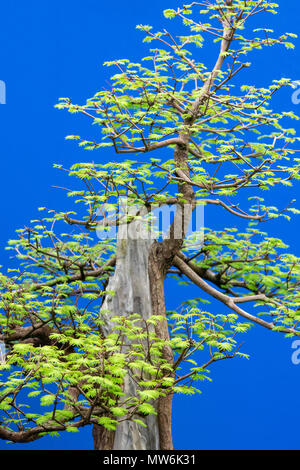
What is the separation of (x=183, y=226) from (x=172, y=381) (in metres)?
1.35

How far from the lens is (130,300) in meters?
5.17

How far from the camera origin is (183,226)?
5164 millimetres

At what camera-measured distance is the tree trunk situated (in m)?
4.91

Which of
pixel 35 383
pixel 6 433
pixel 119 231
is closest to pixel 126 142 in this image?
pixel 119 231

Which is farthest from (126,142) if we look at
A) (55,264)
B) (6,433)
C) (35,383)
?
(6,433)

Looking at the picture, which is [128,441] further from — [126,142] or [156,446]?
[126,142]

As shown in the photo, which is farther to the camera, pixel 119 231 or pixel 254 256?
pixel 254 256

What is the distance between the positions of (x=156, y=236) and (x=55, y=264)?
970 millimetres

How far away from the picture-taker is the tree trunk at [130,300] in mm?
4914
